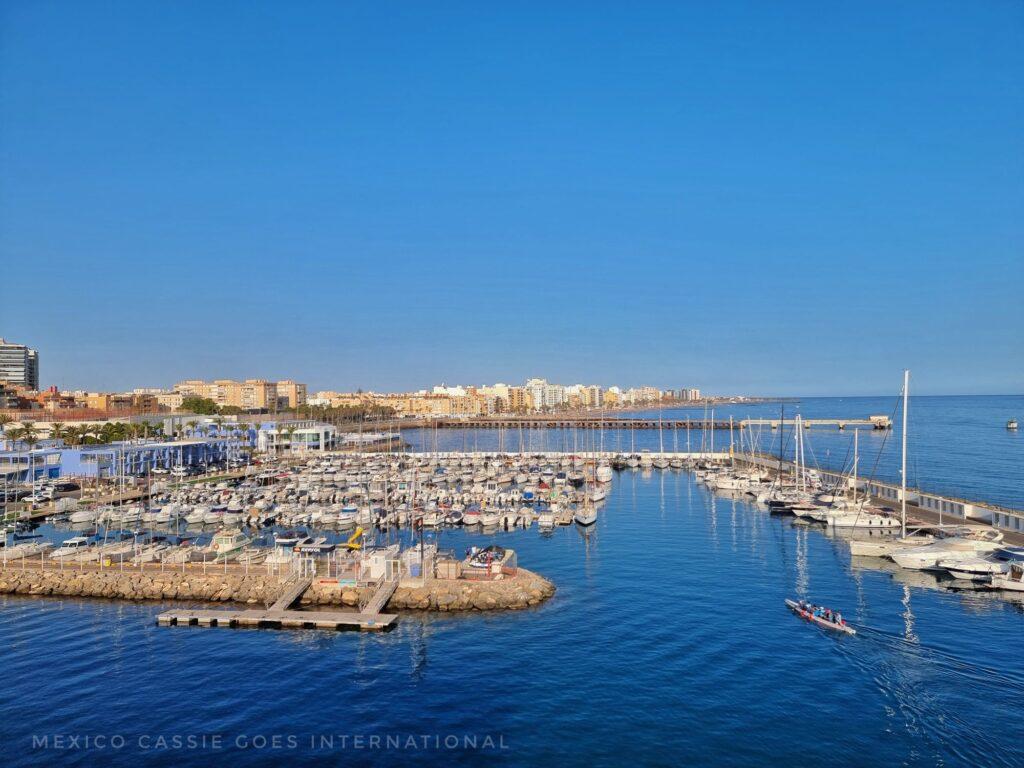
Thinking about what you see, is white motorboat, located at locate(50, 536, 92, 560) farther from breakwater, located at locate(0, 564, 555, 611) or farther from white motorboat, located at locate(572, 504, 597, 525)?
white motorboat, located at locate(572, 504, 597, 525)

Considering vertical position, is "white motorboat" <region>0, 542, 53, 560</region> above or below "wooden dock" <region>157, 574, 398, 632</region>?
above

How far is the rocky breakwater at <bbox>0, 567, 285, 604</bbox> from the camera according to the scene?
34719mm

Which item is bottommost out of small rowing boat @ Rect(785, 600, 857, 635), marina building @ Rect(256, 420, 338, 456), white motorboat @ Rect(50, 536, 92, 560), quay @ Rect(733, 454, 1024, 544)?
small rowing boat @ Rect(785, 600, 857, 635)

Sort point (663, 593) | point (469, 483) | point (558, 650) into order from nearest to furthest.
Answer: point (558, 650) < point (663, 593) < point (469, 483)

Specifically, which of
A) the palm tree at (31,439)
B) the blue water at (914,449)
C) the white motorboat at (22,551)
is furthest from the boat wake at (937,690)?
the palm tree at (31,439)

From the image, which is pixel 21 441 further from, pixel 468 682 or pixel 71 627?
pixel 468 682

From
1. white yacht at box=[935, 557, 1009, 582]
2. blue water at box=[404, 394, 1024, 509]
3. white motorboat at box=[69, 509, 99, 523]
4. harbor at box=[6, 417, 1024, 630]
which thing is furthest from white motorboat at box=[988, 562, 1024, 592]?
white motorboat at box=[69, 509, 99, 523]

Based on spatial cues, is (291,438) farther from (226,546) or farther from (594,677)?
(594,677)

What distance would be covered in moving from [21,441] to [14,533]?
39992mm

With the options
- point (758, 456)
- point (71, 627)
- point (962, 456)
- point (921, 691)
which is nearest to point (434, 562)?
point (71, 627)

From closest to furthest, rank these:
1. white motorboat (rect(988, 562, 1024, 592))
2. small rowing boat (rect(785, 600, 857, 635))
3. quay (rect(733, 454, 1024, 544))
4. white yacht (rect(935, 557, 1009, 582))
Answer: small rowing boat (rect(785, 600, 857, 635)) → white motorboat (rect(988, 562, 1024, 592)) → white yacht (rect(935, 557, 1009, 582)) → quay (rect(733, 454, 1024, 544))

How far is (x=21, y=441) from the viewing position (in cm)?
8438

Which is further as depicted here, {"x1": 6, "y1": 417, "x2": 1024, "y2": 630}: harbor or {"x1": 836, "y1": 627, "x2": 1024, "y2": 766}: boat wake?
{"x1": 6, "y1": 417, "x2": 1024, "y2": 630}: harbor

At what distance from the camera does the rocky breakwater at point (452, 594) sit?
107 ft
